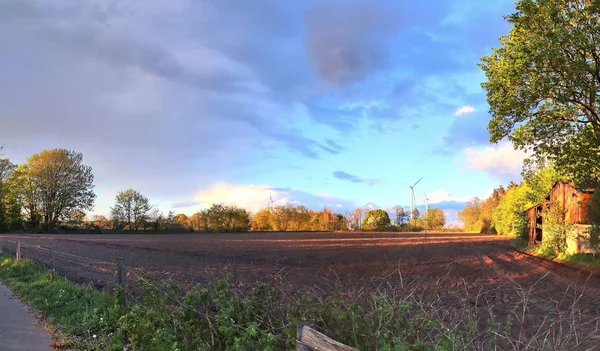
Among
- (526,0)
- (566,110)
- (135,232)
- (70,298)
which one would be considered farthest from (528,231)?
(135,232)

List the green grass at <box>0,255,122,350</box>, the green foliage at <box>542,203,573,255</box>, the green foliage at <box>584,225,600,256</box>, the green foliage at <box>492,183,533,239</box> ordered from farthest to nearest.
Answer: the green foliage at <box>492,183,533,239</box> < the green foliage at <box>542,203,573,255</box> < the green foliage at <box>584,225,600,256</box> < the green grass at <box>0,255,122,350</box>

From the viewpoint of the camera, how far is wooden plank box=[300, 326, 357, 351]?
317 centimetres

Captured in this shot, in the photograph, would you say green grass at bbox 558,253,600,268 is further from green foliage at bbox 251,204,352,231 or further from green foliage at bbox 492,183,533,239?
green foliage at bbox 251,204,352,231

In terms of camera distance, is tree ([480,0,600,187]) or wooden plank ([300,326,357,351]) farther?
tree ([480,0,600,187])

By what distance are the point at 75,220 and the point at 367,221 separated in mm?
60354

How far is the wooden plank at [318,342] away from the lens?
3168mm

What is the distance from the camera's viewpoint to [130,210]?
84000 millimetres

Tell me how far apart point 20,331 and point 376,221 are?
97000mm

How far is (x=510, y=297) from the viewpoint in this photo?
1399 centimetres

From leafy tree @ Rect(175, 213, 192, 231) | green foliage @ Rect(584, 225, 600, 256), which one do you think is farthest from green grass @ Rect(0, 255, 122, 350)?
leafy tree @ Rect(175, 213, 192, 231)

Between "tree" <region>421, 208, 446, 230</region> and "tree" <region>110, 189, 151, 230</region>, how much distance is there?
63.2 meters

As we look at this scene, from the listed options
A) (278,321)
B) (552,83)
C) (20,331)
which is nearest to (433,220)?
(552,83)

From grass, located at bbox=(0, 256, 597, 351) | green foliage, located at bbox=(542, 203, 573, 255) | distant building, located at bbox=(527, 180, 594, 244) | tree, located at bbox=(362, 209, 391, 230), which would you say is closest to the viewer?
grass, located at bbox=(0, 256, 597, 351)

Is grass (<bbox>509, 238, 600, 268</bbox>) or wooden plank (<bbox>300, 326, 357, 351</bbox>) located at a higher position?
wooden plank (<bbox>300, 326, 357, 351</bbox>)
